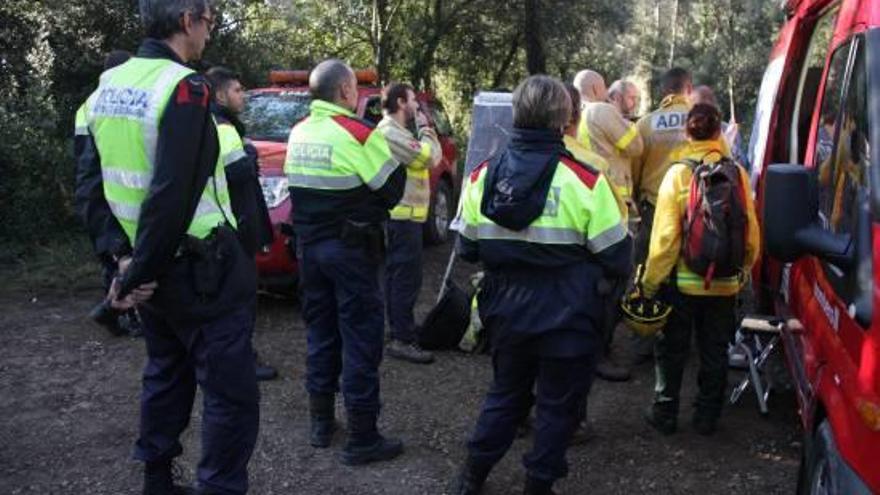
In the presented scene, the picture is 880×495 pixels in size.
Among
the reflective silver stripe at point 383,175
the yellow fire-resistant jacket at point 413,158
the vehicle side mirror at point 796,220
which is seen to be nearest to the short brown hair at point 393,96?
the yellow fire-resistant jacket at point 413,158

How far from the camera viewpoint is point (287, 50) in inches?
639

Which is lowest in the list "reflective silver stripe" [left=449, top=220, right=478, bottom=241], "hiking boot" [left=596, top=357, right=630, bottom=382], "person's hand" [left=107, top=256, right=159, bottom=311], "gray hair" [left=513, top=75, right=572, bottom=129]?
"hiking boot" [left=596, top=357, right=630, bottom=382]

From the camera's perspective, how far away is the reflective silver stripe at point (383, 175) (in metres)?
4.41

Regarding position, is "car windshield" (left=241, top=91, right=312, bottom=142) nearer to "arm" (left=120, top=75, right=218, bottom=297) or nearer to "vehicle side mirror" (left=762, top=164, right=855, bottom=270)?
"arm" (left=120, top=75, right=218, bottom=297)

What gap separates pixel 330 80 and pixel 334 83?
1.0 inches

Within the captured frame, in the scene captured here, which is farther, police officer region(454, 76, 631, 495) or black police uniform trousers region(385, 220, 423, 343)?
black police uniform trousers region(385, 220, 423, 343)

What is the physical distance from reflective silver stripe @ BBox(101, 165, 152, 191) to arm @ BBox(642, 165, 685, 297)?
2.57 m

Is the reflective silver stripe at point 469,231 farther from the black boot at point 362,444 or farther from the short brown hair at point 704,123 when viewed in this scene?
the short brown hair at point 704,123

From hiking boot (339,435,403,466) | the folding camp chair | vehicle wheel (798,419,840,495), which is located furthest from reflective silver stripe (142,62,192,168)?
the folding camp chair

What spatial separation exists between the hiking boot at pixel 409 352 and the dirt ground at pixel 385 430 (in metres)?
0.07

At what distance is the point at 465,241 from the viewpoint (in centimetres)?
386

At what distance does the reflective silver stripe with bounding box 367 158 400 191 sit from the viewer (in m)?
4.41

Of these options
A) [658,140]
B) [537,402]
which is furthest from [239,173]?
[658,140]

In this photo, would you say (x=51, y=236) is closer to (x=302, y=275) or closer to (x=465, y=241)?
(x=302, y=275)
